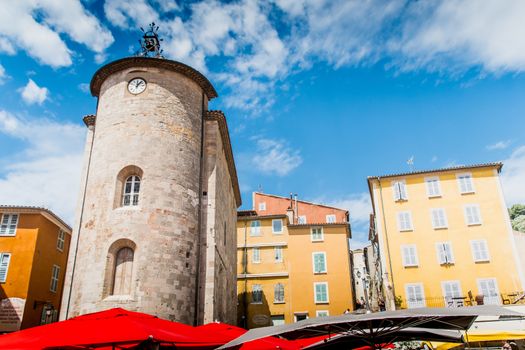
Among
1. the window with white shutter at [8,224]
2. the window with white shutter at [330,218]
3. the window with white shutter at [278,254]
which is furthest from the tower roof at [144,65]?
the window with white shutter at [330,218]

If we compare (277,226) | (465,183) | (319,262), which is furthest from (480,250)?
(277,226)

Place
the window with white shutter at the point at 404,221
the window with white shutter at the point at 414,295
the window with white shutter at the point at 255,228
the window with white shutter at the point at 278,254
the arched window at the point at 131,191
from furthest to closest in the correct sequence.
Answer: the window with white shutter at the point at 255,228, the window with white shutter at the point at 278,254, the window with white shutter at the point at 404,221, the window with white shutter at the point at 414,295, the arched window at the point at 131,191

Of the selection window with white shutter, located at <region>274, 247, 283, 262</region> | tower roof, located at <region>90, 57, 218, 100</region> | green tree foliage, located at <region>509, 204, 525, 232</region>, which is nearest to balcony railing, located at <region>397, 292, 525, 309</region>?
window with white shutter, located at <region>274, 247, 283, 262</region>

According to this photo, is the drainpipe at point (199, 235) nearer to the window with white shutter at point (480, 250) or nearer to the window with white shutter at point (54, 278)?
the window with white shutter at point (54, 278)

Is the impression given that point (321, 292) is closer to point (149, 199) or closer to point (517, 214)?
point (149, 199)

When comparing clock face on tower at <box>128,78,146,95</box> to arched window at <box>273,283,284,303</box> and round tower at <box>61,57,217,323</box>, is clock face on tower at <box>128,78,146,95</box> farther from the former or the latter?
arched window at <box>273,283,284,303</box>

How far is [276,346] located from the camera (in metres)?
8.63

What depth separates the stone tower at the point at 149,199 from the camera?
1433 cm

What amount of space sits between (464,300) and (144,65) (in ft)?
68.7

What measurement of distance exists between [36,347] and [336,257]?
30.1m

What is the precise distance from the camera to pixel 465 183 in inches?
1045

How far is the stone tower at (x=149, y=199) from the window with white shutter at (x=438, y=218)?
14729mm

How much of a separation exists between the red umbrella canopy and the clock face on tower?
39.7 feet

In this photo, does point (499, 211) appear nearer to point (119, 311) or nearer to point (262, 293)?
point (262, 293)
